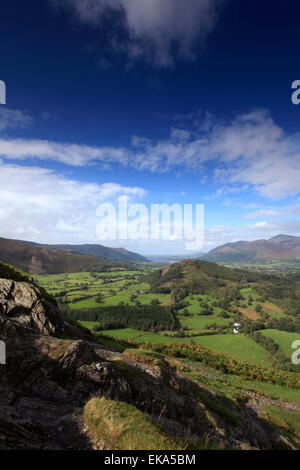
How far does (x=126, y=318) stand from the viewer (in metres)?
106

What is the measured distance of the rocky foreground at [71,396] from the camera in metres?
6.97

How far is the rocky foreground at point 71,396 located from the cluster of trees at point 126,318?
81.1 metres

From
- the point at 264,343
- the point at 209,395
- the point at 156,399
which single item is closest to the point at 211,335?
the point at 264,343

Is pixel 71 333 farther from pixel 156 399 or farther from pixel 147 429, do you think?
pixel 147 429

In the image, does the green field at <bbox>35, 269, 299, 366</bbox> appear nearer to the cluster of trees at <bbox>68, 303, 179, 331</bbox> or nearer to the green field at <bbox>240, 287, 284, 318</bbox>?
the green field at <bbox>240, 287, 284, 318</bbox>

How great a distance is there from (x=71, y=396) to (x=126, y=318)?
104005 mm

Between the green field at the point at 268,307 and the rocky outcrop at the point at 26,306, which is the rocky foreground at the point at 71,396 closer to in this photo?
the rocky outcrop at the point at 26,306

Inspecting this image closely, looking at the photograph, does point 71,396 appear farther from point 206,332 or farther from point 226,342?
point 206,332

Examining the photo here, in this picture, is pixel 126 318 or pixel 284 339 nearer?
pixel 284 339

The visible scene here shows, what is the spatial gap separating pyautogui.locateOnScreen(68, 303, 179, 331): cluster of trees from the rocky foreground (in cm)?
8113

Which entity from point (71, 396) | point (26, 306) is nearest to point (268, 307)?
point (26, 306)

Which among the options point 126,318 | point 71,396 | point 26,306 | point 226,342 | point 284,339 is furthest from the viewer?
point 126,318

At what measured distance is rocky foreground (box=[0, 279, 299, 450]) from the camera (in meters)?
6.97

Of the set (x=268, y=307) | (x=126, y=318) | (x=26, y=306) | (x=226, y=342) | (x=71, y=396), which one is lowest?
(x=268, y=307)
